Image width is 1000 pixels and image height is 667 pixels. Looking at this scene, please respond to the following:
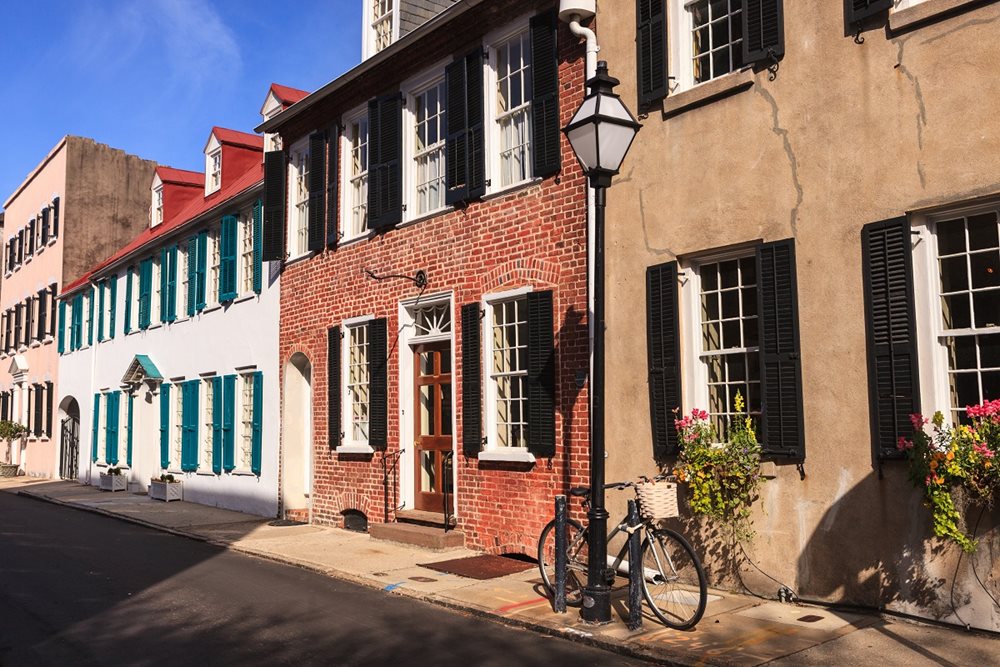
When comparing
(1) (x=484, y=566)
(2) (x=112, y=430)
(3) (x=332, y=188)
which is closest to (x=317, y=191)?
(3) (x=332, y=188)

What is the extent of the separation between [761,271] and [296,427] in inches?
389

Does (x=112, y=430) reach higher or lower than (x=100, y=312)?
lower

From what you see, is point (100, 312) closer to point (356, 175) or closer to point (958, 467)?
point (356, 175)

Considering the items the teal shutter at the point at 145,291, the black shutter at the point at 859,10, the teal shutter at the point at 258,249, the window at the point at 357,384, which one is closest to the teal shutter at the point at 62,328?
the teal shutter at the point at 145,291

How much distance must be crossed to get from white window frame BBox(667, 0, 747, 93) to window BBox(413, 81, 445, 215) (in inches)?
167

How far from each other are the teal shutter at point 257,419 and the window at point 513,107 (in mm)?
7295

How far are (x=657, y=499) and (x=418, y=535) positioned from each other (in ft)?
16.0

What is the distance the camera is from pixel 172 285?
20.9 m

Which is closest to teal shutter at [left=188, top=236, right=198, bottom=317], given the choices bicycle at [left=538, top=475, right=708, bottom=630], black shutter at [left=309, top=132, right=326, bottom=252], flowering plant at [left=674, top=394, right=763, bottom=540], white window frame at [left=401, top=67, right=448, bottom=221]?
black shutter at [left=309, top=132, right=326, bottom=252]

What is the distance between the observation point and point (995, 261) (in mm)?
6719

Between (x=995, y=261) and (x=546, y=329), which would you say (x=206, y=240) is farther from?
(x=995, y=261)

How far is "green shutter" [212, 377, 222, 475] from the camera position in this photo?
1786 centimetres

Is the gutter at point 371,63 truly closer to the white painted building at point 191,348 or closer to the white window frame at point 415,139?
the white window frame at point 415,139

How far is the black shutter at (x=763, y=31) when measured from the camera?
315 inches
